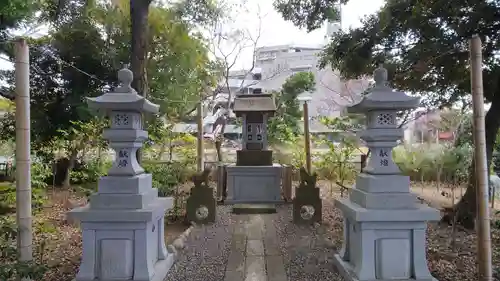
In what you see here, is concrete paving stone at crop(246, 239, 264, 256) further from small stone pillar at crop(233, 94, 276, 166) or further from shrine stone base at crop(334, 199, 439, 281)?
small stone pillar at crop(233, 94, 276, 166)

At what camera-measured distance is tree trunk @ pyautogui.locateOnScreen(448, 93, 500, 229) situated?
5.42m

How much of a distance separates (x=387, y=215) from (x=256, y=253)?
1812 millimetres

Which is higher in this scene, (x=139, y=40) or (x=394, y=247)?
(x=139, y=40)

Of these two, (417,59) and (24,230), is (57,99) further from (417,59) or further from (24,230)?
(417,59)

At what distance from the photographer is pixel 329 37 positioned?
6.50 m

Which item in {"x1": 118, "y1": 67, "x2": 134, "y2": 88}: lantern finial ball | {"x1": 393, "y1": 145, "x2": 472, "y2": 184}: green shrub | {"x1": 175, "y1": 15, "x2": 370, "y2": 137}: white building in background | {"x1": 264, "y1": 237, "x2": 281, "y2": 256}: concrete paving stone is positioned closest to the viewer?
{"x1": 118, "y1": 67, "x2": 134, "y2": 88}: lantern finial ball

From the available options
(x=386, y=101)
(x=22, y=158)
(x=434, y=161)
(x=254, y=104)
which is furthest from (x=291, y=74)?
(x=22, y=158)

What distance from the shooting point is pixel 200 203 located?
5.88 m

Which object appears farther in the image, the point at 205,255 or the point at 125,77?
the point at 205,255

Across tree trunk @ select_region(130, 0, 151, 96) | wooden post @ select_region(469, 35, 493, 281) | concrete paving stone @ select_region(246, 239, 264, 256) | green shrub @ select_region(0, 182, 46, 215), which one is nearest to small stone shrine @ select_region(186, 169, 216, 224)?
concrete paving stone @ select_region(246, 239, 264, 256)

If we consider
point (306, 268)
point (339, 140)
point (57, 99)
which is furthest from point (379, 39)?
point (57, 99)

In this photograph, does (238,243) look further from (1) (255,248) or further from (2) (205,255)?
(2) (205,255)

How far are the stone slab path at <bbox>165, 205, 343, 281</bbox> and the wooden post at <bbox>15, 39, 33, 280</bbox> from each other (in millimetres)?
1283

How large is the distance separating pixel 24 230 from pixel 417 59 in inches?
189
